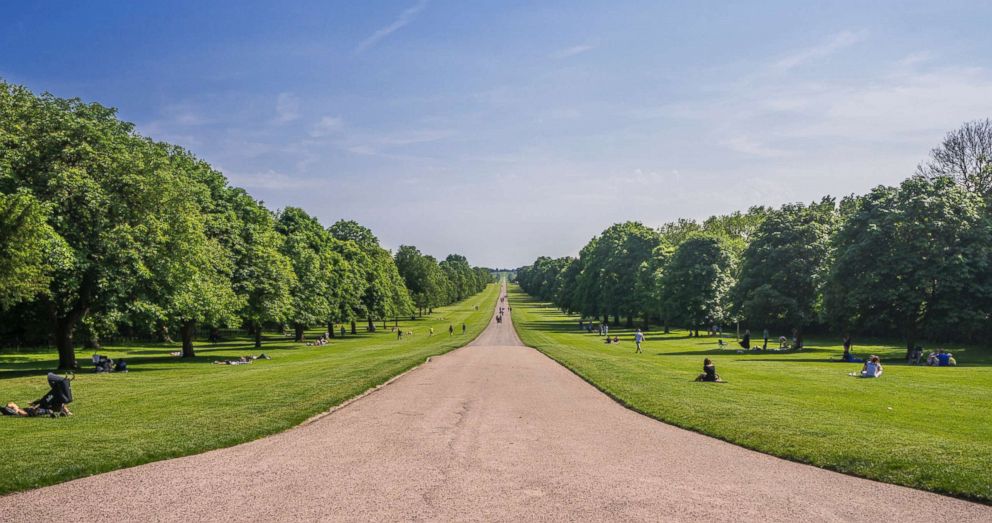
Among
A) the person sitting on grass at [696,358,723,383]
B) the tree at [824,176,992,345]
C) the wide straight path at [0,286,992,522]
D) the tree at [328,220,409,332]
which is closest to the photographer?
the wide straight path at [0,286,992,522]

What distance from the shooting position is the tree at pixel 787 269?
176 feet

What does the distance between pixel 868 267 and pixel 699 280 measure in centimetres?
2885

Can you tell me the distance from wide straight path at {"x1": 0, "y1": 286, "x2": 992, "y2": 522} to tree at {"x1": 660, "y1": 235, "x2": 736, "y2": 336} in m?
57.0

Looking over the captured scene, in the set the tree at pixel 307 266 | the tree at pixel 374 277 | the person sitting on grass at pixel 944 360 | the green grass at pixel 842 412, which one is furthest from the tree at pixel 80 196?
the tree at pixel 374 277

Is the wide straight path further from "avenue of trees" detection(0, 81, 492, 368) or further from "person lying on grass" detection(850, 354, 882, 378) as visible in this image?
"avenue of trees" detection(0, 81, 492, 368)

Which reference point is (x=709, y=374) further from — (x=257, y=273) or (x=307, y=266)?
(x=307, y=266)

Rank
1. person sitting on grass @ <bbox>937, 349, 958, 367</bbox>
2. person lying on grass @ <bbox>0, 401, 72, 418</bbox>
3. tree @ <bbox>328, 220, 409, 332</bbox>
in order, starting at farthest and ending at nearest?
1. tree @ <bbox>328, 220, 409, 332</bbox>
2. person sitting on grass @ <bbox>937, 349, 958, 367</bbox>
3. person lying on grass @ <bbox>0, 401, 72, 418</bbox>

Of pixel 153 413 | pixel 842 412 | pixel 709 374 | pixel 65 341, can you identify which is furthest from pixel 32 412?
pixel 709 374

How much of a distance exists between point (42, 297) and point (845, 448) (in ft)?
121

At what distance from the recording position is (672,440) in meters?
15.8

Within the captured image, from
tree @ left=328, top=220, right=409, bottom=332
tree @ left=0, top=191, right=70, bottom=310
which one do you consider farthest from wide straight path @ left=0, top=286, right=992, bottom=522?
tree @ left=328, top=220, right=409, bottom=332

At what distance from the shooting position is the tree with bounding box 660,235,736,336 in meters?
71.6

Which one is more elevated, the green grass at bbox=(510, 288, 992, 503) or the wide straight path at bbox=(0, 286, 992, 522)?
the wide straight path at bbox=(0, 286, 992, 522)

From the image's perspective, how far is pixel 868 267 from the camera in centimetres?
4444
